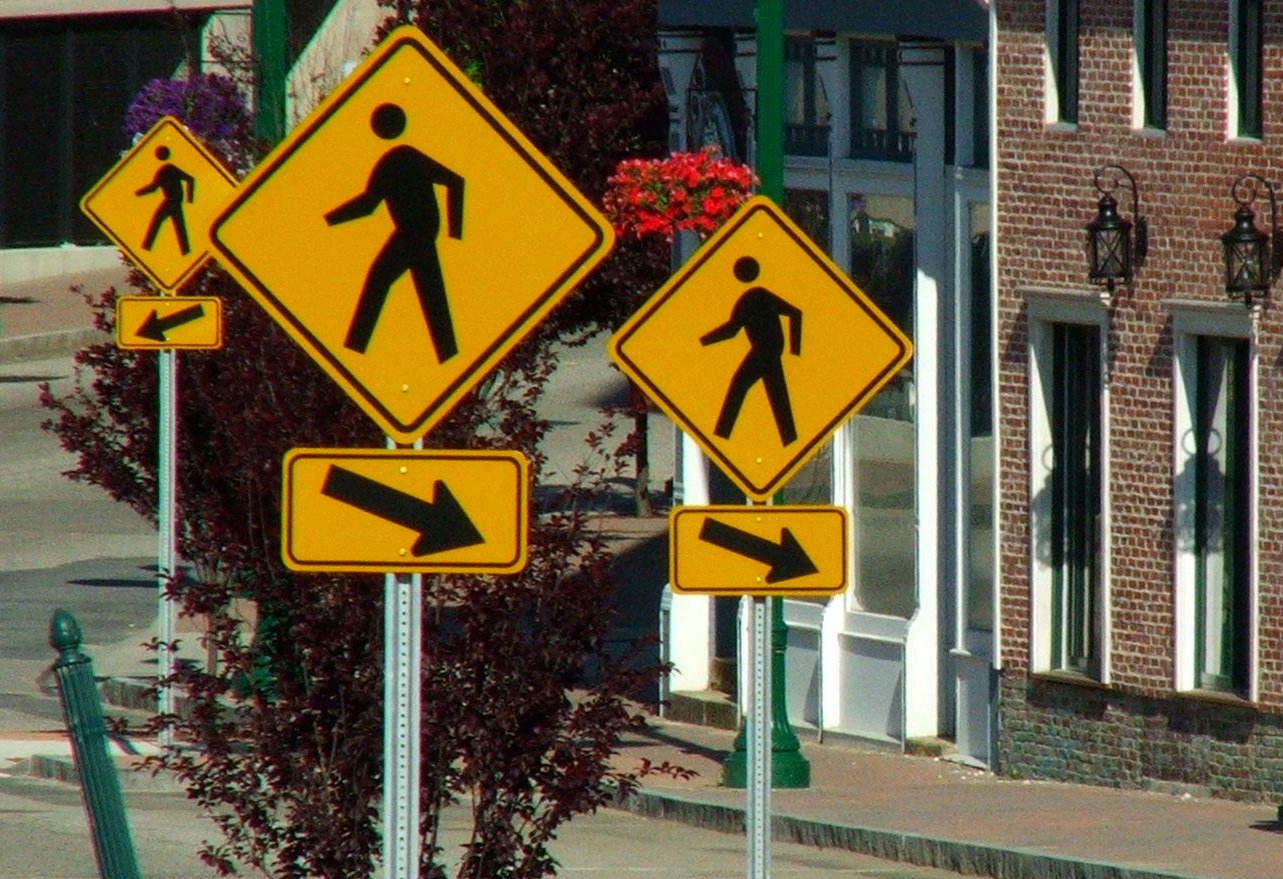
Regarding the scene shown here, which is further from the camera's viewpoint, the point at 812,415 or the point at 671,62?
the point at 671,62

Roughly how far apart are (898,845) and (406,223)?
7.80 m

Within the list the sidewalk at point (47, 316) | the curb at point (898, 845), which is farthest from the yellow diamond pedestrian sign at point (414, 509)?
the sidewalk at point (47, 316)

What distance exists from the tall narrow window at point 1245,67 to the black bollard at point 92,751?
22.7 feet

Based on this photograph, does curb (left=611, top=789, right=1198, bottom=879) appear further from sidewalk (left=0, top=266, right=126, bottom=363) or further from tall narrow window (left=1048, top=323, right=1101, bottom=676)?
sidewalk (left=0, top=266, right=126, bottom=363)

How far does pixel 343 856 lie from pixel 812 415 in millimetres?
1893

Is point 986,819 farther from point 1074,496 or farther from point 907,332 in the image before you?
point 907,332

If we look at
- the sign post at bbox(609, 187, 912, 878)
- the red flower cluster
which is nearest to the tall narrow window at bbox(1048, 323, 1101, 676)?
the red flower cluster

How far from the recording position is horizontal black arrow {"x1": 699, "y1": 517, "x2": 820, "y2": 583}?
8391 mm

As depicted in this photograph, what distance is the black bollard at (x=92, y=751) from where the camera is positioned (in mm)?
10125

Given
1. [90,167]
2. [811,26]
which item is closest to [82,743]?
Result: [811,26]

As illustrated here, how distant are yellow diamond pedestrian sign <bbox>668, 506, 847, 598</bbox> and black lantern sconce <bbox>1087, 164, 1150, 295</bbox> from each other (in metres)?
6.78

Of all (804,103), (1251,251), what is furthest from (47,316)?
(1251,251)

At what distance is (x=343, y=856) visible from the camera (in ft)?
27.0

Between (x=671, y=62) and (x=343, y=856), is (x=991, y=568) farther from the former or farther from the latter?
(x=343, y=856)
